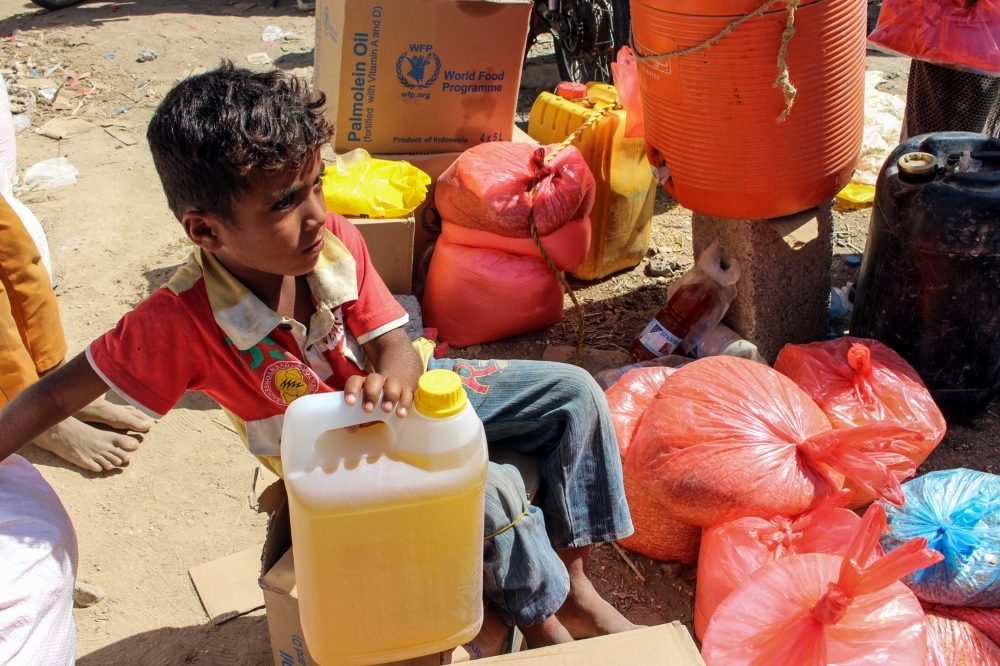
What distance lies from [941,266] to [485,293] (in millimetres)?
1576

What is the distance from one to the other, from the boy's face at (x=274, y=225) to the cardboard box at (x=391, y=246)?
136cm

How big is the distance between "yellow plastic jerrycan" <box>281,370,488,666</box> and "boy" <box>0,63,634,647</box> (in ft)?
0.24

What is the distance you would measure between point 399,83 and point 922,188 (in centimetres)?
193

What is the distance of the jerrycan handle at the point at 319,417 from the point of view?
1.28 metres

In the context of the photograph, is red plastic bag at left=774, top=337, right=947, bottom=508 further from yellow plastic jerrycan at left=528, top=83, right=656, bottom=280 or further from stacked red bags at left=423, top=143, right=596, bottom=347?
yellow plastic jerrycan at left=528, top=83, right=656, bottom=280

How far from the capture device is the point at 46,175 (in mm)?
4344

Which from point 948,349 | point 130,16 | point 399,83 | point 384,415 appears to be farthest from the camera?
point 130,16

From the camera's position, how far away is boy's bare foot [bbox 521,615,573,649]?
5.60 ft

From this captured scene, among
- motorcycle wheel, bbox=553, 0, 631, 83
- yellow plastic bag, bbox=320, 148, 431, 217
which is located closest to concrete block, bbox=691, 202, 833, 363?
yellow plastic bag, bbox=320, 148, 431, 217

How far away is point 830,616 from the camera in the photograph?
1.56m

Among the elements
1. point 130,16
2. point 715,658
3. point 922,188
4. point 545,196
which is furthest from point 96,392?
point 130,16

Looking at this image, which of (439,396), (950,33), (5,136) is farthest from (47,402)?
(950,33)

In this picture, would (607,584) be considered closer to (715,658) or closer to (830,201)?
(715,658)

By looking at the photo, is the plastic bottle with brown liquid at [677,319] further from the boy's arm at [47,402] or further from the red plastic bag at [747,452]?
the boy's arm at [47,402]
